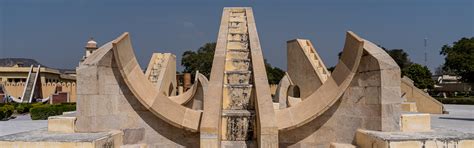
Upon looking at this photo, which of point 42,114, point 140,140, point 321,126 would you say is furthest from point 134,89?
point 42,114

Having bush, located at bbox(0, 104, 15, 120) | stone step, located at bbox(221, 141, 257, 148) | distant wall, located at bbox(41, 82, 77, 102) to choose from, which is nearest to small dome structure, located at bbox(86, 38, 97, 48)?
distant wall, located at bbox(41, 82, 77, 102)

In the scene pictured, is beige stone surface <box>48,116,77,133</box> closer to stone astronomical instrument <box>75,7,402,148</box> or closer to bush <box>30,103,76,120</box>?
stone astronomical instrument <box>75,7,402,148</box>

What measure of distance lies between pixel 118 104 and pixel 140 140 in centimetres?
60

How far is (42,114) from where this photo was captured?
16.5 metres

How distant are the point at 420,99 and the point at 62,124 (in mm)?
16635

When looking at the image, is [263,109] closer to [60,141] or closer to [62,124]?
[60,141]

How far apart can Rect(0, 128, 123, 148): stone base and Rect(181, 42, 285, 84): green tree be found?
33.7 meters

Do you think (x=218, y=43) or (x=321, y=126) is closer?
(x=321, y=126)

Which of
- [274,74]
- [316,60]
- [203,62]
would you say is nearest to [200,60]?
[203,62]

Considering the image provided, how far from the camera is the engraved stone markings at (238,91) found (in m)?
5.81

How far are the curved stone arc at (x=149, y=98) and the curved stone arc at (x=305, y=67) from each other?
4280 mm

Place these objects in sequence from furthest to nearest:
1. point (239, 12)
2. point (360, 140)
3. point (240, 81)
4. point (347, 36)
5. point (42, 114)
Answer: point (42, 114), point (239, 12), point (240, 81), point (347, 36), point (360, 140)

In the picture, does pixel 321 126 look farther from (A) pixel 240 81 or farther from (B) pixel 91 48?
(B) pixel 91 48

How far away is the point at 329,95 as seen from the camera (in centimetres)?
577
